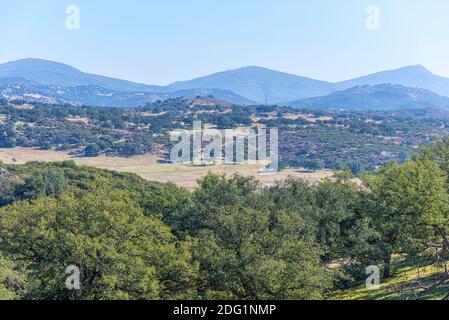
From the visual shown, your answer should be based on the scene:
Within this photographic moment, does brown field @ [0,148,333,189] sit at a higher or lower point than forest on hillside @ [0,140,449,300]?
lower

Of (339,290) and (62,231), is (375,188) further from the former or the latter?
(62,231)

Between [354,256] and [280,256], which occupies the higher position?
[280,256]

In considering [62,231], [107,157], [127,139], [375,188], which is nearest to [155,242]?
[62,231]

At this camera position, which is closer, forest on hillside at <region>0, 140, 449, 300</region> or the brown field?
forest on hillside at <region>0, 140, 449, 300</region>

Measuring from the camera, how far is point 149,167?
148 meters

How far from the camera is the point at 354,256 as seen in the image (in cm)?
3850

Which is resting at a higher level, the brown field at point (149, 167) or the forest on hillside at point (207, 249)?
the forest on hillside at point (207, 249)

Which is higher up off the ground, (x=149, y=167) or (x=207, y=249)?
(x=207, y=249)

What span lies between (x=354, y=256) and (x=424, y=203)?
1045 centimetres

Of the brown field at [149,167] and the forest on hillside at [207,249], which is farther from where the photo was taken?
the brown field at [149,167]

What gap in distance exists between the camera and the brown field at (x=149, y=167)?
131625 mm

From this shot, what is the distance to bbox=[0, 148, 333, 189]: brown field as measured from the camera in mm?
131625

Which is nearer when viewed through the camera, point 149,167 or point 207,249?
point 207,249
